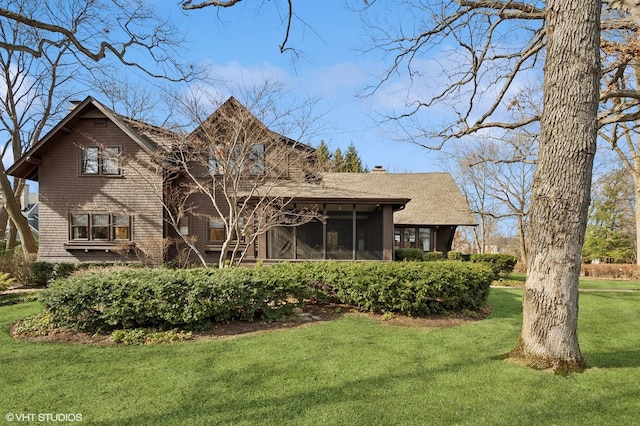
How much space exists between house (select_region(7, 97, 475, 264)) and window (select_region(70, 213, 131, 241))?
0.04 m

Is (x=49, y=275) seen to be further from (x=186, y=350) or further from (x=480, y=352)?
(x=480, y=352)

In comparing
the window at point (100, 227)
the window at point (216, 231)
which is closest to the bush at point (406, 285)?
the window at point (216, 231)

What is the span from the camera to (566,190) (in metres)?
4.59

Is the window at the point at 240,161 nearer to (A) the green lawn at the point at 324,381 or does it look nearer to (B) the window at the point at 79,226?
(A) the green lawn at the point at 324,381

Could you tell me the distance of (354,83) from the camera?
30.5 ft

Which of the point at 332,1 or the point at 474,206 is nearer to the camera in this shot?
the point at 332,1

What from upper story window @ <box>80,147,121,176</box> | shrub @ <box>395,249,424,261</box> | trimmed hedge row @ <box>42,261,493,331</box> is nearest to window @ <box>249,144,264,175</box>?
trimmed hedge row @ <box>42,261,493,331</box>

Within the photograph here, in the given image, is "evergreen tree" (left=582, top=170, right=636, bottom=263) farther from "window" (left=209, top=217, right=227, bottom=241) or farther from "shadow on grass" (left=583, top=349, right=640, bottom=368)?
"shadow on grass" (left=583, top=349, right=640, bottom=368)

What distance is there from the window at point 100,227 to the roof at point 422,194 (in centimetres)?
928

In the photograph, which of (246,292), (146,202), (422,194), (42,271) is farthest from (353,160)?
(246,292)

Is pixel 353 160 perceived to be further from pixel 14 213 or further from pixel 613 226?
pixel 14 213

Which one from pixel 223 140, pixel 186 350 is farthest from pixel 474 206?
pixel 186 350

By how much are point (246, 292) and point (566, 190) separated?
205 inches

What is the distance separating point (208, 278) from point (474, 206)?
32.5 m
